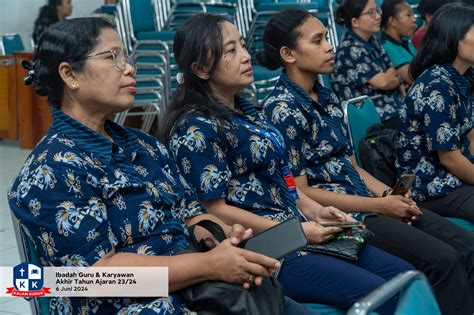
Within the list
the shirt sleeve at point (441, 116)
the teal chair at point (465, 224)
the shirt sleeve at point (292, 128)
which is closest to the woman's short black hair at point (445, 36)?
the shirt sleeve at point (441, 116)

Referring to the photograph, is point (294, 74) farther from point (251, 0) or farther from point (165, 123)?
point (251, 0)

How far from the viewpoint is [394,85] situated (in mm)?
4898

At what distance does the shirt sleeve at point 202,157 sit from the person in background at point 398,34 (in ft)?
10.2

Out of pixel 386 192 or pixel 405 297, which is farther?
pixel 386 192

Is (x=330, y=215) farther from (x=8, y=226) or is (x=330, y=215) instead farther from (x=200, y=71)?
(x=8, y=226)

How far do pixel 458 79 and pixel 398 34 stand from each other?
2162 mm

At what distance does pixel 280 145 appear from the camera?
2.65m

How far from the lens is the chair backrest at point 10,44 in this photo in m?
7.93

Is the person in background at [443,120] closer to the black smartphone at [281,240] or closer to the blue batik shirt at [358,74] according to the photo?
the blue batik shirt at [358,74]

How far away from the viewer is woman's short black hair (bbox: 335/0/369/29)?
5150 mm

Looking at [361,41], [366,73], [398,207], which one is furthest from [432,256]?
[361,41]

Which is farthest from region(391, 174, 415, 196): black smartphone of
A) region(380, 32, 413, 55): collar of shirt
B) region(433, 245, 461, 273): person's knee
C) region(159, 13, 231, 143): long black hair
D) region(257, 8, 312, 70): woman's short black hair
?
region(380, 32, 413, 55): collar of shirt

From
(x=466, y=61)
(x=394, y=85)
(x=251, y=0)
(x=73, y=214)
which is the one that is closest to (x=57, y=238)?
(x=73, y=214)

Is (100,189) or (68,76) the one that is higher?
(68,76)
